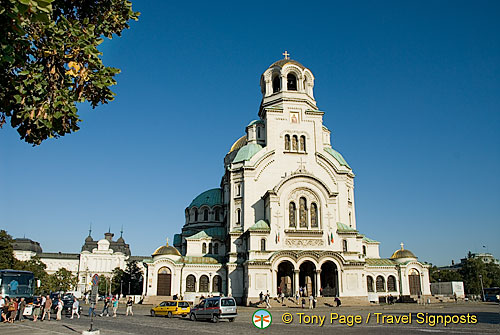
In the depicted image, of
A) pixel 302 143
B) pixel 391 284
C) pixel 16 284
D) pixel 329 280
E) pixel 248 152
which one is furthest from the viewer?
pixel 248 152

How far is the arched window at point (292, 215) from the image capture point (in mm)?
43438

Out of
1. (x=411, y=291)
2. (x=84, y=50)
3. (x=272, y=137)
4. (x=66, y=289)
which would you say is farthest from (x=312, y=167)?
(x=66, y=289)

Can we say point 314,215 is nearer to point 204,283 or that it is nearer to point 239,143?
point 204,283

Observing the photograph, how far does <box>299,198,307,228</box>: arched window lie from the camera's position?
43.5m

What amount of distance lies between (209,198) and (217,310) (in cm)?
3384

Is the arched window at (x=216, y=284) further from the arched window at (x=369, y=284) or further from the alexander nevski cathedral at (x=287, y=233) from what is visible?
the arched window at (x=369, y=284)

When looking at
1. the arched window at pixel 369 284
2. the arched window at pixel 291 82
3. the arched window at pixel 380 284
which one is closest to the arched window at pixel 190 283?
the arched window at pixel 369 284

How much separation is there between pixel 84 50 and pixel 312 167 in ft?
132

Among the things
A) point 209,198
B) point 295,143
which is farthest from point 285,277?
point 209,198

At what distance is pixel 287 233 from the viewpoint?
4278cm

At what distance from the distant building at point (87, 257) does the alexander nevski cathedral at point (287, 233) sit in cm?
5881

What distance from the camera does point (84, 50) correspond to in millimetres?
8539

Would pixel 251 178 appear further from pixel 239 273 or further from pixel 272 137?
pixel 239 273

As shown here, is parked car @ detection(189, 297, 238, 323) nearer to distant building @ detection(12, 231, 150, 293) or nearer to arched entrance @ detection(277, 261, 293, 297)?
arched entrance @ detection(277, 261, 293, 297)
